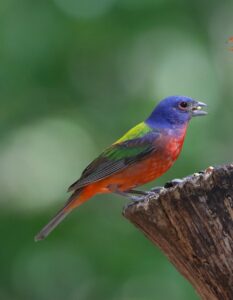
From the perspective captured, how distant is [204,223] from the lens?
422 cm

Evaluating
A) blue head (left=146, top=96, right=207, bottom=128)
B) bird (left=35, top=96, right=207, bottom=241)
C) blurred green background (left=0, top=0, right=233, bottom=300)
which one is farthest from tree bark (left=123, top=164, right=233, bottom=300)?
blurred green background (left=0, top=0, right=233, bottom=300)

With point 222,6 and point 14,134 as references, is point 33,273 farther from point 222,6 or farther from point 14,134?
point 222,6

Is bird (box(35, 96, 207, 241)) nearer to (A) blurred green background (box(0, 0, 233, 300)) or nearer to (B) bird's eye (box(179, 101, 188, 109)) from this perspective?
(B) bird's eye (box(179, 101, 188, 109))

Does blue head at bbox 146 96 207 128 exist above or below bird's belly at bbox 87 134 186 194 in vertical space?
above

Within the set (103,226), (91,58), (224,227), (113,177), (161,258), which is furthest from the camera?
(91,58)

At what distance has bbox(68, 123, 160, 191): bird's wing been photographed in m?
6.53

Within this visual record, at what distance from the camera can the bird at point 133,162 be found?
21.4 feet

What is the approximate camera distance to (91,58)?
30.1 ft

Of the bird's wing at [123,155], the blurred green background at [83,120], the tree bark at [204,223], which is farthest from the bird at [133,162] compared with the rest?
the tree bark at [204,223]

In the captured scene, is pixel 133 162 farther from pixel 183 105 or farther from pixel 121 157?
pixel 183 105

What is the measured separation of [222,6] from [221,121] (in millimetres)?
1825

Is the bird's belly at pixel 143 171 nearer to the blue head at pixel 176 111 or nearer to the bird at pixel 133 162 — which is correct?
the bird at pixel 133 162

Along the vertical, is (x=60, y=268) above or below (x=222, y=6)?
below

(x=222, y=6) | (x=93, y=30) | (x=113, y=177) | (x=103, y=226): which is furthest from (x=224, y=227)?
(x=222, y=6)
